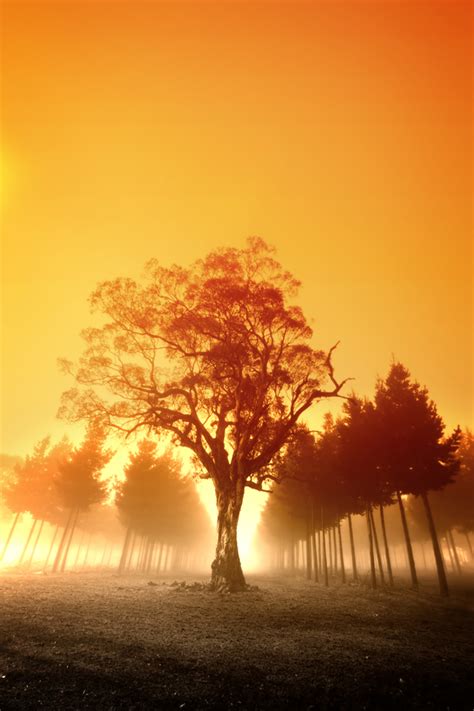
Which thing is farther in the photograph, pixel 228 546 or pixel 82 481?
pixel 82 481

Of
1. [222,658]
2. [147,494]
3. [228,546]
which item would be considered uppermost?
[147,494]

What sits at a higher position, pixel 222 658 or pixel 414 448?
pixel 414 448

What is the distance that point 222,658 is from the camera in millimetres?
5410

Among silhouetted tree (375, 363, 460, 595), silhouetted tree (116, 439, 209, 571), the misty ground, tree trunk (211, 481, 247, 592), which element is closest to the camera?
the misty ground

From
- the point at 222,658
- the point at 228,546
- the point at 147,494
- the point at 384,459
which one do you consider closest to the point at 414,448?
the point at 384,459

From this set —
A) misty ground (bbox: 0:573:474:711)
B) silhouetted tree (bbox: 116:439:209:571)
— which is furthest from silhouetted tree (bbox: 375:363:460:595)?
silhouetted tree (bbox: 116:439:209:571)

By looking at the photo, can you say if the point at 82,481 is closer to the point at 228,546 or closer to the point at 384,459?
the point at 228,546

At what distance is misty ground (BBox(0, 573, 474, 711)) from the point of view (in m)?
4.04

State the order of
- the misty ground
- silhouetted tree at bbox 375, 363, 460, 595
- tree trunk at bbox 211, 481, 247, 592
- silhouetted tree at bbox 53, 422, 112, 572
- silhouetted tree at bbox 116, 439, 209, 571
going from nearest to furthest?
the misty ground
tree trunk at bbox 211, 481, 247, 592
silhouetted tree at bbox 375, 363, 460, 595
silhouetted tree at bbox 53, 422, 112, 572
silhouetted tree at bbox 116, 439, 209, 571

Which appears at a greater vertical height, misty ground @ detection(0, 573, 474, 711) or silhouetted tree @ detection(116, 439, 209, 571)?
silhouetted tree @ detection(116, 439, 209, 571)

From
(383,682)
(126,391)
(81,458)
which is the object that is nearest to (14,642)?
(383,682)

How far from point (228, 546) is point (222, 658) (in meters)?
10.4

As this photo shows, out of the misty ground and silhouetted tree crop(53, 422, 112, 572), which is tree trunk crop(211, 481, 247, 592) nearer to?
the misty ground

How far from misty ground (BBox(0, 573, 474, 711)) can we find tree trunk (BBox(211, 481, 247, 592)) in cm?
484
